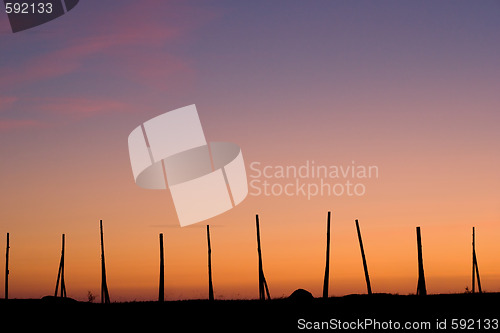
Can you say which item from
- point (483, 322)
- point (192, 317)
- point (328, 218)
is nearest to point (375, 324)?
point (483, 322)

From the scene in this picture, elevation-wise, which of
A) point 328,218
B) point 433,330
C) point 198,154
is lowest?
point 433,330

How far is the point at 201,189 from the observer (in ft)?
133

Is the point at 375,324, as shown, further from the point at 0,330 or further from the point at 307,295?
the point at 0,330

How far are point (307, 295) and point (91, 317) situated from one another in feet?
39.8

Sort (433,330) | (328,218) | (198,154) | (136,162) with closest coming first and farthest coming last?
(433,330)
(136,162)
(198,154)
(328,218)

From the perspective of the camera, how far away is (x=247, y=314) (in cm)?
3425

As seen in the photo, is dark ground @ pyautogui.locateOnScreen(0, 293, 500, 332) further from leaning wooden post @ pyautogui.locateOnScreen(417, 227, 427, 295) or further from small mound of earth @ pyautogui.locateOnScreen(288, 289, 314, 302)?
leaning wooden post @ pyautogui.locateOnScreen(417, 227, 427, 295)

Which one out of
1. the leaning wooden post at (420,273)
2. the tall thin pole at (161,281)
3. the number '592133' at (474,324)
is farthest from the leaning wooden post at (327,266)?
the number '592133' at (474,324)

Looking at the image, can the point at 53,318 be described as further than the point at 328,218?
No

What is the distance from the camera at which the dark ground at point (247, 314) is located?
101 ft

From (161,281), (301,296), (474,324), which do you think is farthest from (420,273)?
(474,324)

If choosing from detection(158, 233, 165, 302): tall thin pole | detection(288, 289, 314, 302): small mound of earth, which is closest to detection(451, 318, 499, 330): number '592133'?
detection(288, 289, 314, 302): small mound of earth

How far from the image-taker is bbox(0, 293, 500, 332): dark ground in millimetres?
30672

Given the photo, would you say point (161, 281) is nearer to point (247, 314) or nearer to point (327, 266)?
point (327, 266)
